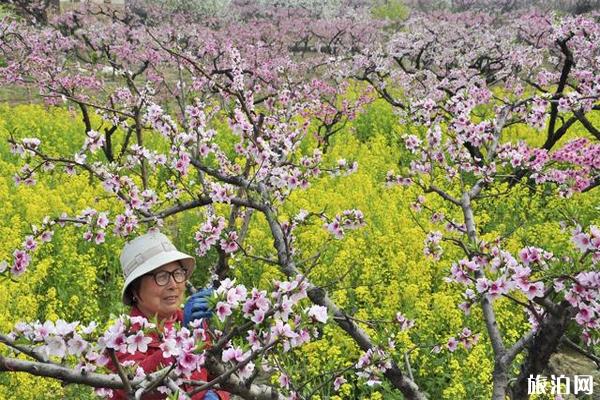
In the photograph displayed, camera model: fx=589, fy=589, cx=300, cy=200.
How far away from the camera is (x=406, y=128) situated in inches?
573

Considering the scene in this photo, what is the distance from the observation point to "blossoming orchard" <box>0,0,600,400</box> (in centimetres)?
202

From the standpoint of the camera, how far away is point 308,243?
299 inches

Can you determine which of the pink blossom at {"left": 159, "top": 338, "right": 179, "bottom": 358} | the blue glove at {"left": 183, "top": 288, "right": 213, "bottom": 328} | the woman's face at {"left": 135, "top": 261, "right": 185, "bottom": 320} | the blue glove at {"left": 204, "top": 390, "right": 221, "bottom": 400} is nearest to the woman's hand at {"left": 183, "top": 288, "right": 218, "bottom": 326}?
the blue glove at {"left": 183, "top": 288, "right": 213, "bottom": 328}

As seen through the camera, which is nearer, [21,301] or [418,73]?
[21,301]

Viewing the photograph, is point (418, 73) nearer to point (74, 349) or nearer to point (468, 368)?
point (468, 368)

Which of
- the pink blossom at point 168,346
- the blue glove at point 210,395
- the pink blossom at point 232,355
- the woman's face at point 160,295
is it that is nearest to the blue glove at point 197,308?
the woman's face at point 160,295

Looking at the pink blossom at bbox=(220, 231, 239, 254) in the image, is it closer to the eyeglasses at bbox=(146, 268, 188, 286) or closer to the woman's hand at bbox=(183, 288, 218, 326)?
the eyeglasses at bbox=(146, 268, 188, 286)

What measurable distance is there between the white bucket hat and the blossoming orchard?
0.36 metres

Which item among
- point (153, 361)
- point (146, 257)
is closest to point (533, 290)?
point (153, 361)

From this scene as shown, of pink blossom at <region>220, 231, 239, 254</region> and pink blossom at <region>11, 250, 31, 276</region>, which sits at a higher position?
pink blossom at <region>220, 231, 239, 254</region>

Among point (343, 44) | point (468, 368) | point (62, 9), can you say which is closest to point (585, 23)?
point (468, 368)

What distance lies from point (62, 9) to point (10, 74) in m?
24.9

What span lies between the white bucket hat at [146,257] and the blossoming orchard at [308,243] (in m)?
0.36

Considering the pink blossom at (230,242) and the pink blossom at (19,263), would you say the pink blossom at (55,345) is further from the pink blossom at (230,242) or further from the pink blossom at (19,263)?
the pink blossom at (230,242)
